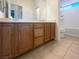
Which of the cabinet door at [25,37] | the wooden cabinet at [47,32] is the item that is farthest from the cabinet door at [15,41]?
the wooden cabinet at [47,32]

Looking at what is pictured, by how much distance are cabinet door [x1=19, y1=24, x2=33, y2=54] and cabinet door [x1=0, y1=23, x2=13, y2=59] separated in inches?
13.3

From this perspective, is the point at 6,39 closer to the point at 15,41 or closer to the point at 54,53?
the point at 15,41

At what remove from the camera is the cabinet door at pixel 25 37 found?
2.47 metres

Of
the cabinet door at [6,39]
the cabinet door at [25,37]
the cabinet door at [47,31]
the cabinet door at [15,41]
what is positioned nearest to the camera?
the cabinet door at [6,39]

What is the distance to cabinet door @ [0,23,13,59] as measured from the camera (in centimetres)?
202

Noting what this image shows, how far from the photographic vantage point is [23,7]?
141 inches

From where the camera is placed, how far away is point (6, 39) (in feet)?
6.87

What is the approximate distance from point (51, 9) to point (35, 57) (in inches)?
121

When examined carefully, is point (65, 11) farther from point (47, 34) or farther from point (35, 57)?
point (35, 57)

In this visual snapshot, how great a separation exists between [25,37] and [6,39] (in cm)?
62

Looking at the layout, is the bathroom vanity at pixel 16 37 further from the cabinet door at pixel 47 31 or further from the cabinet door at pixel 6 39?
the cabinet door at pixel 47 31

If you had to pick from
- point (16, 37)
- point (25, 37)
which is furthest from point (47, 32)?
point (16, 37)

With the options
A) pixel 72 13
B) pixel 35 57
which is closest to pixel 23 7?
pixel 35 57

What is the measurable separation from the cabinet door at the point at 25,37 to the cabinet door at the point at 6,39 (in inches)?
13.3
